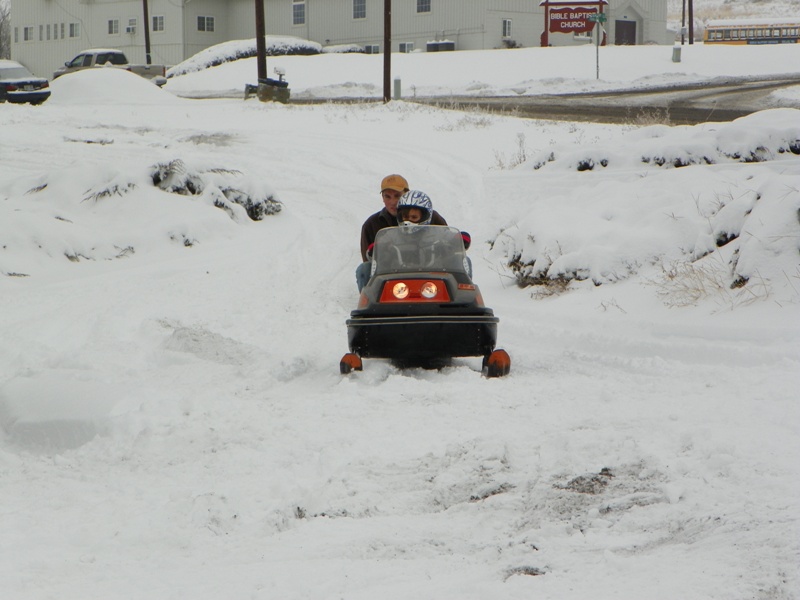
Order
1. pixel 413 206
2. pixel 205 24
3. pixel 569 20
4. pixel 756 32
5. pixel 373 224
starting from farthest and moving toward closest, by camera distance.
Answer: pixel 756 32 → pixel 205 24 → pixel 569 20 → pixel 373 224 → pixel 413 206

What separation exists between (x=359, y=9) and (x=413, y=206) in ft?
160

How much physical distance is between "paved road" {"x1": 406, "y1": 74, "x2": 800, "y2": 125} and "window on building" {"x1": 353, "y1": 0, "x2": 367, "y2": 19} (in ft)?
72.8

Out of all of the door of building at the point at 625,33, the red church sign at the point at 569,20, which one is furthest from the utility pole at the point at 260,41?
the door of building at the point at 625,33

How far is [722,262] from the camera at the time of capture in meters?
8.23

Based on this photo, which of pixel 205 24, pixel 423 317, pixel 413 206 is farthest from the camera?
pixel 205 24

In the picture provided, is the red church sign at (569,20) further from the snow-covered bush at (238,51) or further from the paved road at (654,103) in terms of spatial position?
the paved road at (654,103)

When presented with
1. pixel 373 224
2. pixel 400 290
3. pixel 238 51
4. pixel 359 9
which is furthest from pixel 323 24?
pixel 400 290

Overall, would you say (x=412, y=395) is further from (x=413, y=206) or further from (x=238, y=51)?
(x=238, y=51)

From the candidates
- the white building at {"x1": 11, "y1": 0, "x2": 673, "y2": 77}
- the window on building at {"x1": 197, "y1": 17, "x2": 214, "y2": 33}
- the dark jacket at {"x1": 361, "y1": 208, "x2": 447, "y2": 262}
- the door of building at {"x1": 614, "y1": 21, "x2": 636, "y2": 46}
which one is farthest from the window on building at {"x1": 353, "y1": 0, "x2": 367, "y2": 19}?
the dark jacket at {"x1": 361, "y1": 208, "x2": 447, "y2": 262}

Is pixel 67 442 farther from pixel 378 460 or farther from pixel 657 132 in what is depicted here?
pixel 657 132

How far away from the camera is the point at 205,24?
187ft

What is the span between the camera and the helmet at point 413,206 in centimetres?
766

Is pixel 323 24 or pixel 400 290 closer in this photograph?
pixel 400 290

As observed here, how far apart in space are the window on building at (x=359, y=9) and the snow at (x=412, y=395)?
40.8 metres
